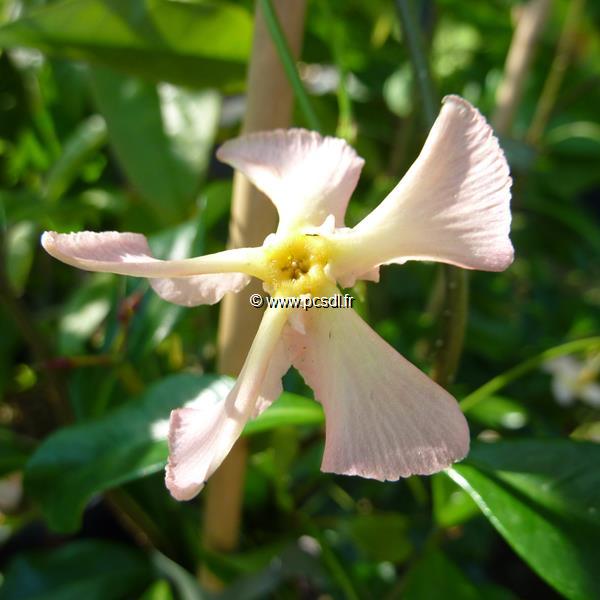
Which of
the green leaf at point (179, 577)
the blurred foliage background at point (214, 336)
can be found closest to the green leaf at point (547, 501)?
the blurred foliage background at point (214, 336)

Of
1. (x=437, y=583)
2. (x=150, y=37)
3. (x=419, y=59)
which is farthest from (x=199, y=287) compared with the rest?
(x=437, y=583)

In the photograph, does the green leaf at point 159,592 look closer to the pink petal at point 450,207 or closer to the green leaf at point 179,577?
the green leaf at point 179,577

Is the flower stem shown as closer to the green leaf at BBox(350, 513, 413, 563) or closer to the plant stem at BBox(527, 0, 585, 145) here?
the green leaf at BBox(350, 513, 413, 563)

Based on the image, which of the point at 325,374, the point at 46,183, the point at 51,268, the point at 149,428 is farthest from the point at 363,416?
the point at 51,268

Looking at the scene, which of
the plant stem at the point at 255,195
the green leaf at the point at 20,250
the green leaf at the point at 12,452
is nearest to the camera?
the plant stem at the point at 255,195

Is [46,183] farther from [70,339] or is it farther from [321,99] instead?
[321,99]

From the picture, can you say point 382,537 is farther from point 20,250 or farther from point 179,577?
point 20,250
